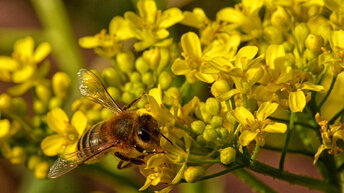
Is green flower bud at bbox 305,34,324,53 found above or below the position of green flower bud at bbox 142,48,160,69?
below

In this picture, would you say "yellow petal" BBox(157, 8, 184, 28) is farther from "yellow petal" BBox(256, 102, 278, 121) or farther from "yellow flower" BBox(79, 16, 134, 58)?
"yellow petal" BBox(256, 102, 278, 121)

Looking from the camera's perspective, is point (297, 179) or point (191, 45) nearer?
point (297, 179)

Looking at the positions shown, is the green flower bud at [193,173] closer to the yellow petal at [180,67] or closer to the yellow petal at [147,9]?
the yellow petal at [180,67]

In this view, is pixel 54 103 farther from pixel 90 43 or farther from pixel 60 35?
pixel 60 35

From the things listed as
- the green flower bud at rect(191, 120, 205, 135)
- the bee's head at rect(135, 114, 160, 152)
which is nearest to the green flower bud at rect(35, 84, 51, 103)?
the bee's head at rect(135, 114, 160, 152)

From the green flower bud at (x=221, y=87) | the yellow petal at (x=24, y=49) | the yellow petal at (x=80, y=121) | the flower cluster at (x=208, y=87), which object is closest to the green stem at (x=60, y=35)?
the yellow petal at (x=24, y=49)

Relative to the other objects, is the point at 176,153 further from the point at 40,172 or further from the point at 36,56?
the point at 36,56

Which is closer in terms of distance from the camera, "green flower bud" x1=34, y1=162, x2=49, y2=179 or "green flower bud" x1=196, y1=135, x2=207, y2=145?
"green flower bud" x1=196, y1=135, x2=207, y2=145

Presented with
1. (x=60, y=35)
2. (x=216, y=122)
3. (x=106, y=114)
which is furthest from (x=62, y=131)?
(x=60, y=35)

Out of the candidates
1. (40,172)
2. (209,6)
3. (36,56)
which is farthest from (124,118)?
(209,6)
